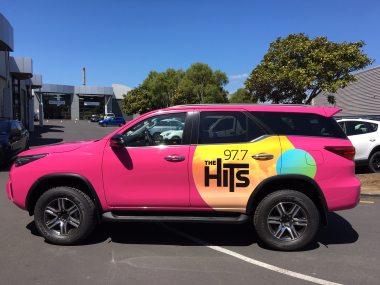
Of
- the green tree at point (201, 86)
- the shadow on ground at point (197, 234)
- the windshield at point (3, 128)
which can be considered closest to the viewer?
the shadow on ground at point (197, 234)

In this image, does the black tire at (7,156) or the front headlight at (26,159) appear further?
the black tire at (7,156)

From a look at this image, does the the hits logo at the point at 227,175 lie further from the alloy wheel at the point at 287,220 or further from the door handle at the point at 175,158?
the alloy wheel at the point at 287,220

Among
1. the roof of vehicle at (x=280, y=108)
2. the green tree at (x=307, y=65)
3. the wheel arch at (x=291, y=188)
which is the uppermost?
the green tree at (x=307, y=65)

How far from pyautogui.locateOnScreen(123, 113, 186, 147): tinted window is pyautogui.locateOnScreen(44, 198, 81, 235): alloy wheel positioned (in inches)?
45.2

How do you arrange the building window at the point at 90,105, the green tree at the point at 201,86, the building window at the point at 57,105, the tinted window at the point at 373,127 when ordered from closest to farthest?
the tinted window at the point at 373,127, the green tree at the point at 201,86, the building window at the point at 57,105, the building window at the point at 90,105

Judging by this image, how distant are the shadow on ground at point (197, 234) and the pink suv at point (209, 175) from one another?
0.49 metres

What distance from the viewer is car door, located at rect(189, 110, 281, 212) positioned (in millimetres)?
4098

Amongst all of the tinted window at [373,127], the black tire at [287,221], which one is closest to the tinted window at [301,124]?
the black tire at [287,221]

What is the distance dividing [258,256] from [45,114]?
66418 millimetres

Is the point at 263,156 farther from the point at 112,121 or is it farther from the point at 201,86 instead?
the point at 201,86

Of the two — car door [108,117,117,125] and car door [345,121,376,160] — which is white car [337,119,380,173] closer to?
car door [345,121,376,160]

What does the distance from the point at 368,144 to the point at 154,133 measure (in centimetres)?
720

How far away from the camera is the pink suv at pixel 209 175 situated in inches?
162

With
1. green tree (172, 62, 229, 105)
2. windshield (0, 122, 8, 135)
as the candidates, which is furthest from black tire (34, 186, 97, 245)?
green tree (172, 62, 229, 105)
